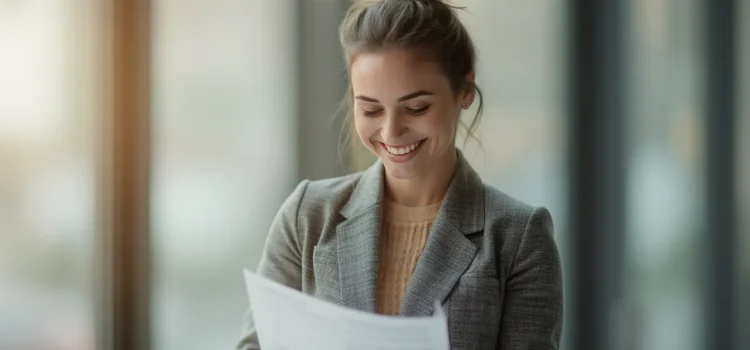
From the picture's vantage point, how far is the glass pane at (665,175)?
2.17 meters

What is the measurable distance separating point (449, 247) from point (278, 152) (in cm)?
92

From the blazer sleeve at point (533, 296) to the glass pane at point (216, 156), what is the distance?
0.99m

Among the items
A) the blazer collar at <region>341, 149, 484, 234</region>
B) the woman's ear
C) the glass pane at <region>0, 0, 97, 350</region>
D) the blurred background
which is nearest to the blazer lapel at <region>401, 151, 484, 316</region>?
the blazer collar at <region>341, 149, 484, 234</region>

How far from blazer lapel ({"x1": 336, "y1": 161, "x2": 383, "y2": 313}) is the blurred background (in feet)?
1.91

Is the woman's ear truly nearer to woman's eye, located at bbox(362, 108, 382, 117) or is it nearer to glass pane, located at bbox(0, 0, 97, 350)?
woman's eye, located at bbox(362, 108, 382, 117)

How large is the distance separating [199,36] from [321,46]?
1.04 feet

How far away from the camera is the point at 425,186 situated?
134cm

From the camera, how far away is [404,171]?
4.12 ft

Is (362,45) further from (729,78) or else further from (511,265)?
(729,78)

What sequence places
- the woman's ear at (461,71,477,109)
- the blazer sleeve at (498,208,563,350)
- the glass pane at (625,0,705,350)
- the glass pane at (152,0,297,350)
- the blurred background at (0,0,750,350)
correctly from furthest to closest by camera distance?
the glass pane at (625,0,705,350), the glass pane at (152,0,297,350), the blurred background at (0,0,750,350), the woman's ear at (461,71,477,109), the blazer sleeve at (498,208,563,350)

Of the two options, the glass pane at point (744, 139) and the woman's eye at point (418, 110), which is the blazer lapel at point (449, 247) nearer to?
the woman's eye at point (418, 110)

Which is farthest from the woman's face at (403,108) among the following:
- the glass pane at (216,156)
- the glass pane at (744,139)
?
the glass pane at (744,139)

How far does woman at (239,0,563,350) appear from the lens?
1.21 metres

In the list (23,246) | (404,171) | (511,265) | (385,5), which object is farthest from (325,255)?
(23,246)
